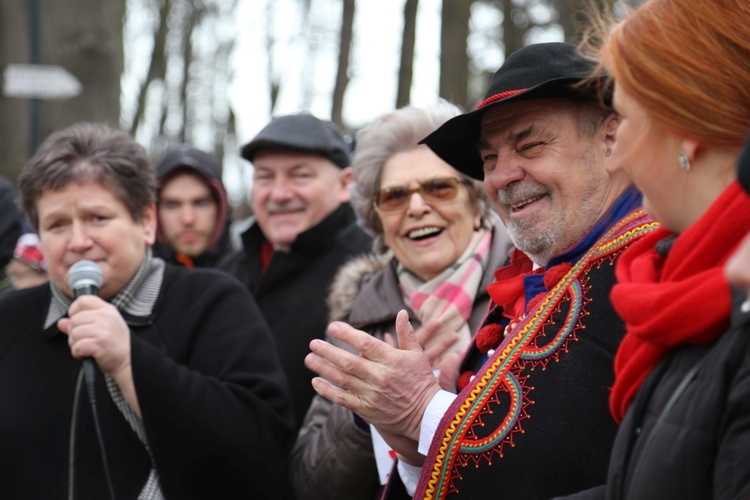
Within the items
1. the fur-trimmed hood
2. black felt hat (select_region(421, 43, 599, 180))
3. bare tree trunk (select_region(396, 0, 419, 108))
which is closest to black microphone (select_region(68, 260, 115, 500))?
the fur-trimmed hood

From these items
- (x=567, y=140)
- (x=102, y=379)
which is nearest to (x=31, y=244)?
(x=102, y=379)

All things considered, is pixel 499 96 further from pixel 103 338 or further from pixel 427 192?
pixel 103 338

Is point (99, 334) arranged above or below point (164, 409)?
above

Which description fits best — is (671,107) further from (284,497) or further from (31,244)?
(31,244)

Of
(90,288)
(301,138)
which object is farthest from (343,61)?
(90,288)

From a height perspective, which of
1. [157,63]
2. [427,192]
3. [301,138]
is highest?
[157,63]

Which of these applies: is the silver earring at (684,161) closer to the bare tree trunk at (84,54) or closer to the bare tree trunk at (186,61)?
the bare tree trunk at (84,54)

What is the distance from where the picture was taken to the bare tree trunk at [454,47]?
8930mm

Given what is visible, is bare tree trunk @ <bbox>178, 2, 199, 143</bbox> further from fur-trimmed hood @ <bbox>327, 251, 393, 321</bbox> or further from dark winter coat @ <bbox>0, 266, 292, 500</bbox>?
dark winter coat @ <bbox>0, 266, 292, 500</bbox>

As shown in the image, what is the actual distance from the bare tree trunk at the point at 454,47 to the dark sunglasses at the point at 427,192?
546 cm

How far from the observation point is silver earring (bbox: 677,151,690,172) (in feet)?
5.52

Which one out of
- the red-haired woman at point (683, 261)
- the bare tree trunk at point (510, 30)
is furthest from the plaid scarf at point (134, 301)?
the bare tree trunk at point (510, 30)

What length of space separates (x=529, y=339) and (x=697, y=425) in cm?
79

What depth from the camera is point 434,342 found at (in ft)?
10.7
